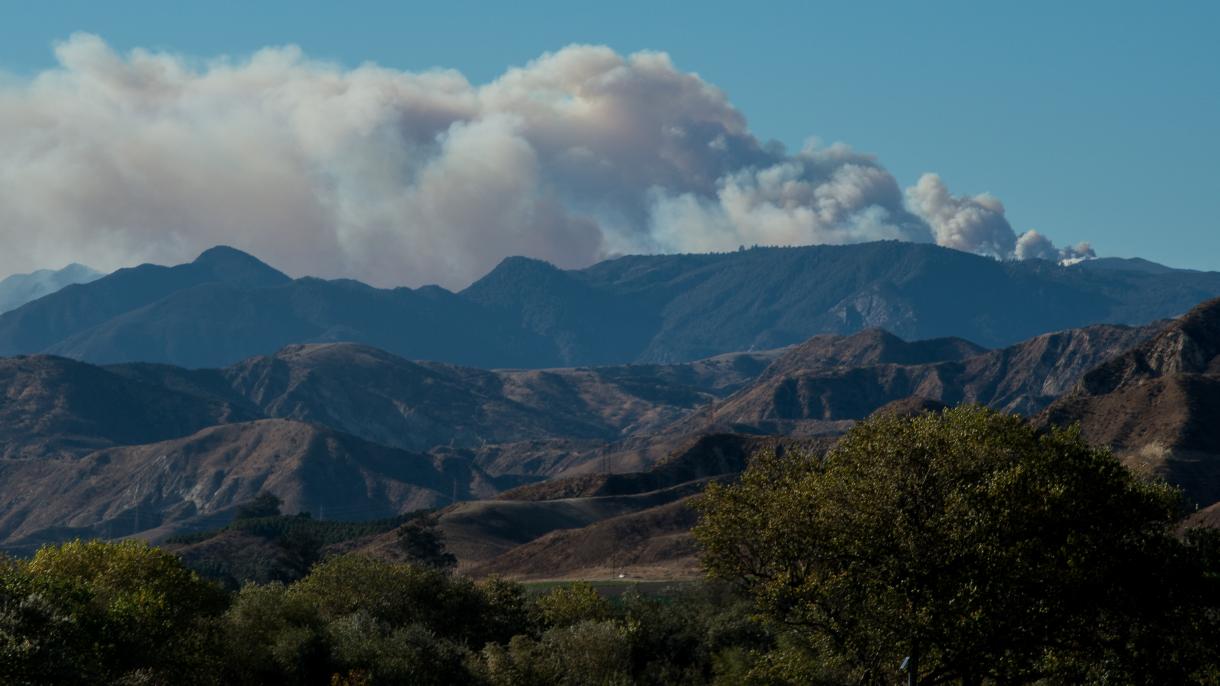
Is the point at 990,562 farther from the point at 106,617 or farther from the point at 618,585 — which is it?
the point at 618,585

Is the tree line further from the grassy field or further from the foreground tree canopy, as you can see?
the grassy field

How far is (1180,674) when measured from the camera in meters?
51.9

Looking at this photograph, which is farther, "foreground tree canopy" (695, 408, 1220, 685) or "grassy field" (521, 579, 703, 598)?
"grassy field" (521, 579, 703, 598)

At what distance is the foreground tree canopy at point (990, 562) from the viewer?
50750 millimetres

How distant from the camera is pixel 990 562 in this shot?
50.0m

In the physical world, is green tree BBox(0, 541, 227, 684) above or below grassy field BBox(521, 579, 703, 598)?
above

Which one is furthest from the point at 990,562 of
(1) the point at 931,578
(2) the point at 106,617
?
(2) the point at 106,617

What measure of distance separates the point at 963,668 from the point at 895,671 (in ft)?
12.4

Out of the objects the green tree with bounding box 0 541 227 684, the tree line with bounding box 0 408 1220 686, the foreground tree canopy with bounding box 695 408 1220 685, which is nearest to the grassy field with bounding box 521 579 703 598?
the green tree with bounding box 0 541 227 684

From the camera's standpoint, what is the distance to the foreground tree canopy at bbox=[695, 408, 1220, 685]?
50.8 m

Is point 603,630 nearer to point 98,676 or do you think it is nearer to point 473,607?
point 473,607

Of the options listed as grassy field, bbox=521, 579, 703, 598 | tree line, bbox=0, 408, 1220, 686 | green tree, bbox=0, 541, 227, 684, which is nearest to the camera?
green tree, bbox=0, 541, 227, 684

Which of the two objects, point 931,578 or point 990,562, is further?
point 931,578

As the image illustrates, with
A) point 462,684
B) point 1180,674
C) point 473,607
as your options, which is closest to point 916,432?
point 1180,674
